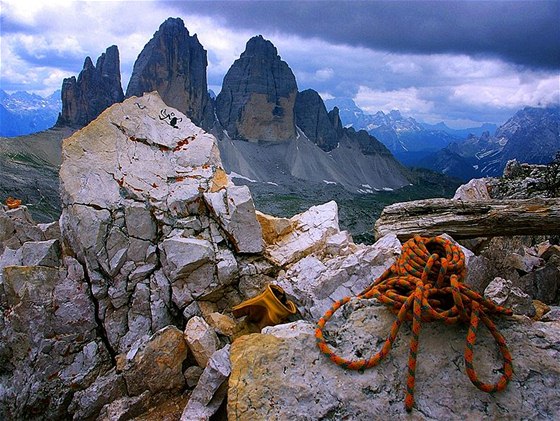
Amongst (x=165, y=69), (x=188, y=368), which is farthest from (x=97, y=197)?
(x=165, y=69)

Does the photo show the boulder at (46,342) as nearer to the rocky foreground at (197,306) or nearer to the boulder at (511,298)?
the rocky foreground at (197,306)

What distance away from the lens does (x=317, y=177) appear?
644 ft

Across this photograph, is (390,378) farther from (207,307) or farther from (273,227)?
(273,227)

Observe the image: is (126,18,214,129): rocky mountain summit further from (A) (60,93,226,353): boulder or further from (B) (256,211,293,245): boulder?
(B) (256,211,293,245): boulder

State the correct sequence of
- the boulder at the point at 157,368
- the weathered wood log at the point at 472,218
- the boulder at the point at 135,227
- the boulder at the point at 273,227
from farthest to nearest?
the boulder at the point at 273,227 → the weathered wood log at the point at 472,218 → the boulder at the point at 135,227 → the boulder at the point at 157,368

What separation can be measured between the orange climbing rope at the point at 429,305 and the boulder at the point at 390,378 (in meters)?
0.13

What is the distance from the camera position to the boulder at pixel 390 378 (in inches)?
165

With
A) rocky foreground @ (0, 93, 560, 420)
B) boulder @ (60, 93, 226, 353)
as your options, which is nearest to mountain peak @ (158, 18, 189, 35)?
rocky foreground @ (0, 93, 560, 420)

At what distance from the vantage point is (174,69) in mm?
173875

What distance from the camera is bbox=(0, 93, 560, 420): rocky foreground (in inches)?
179

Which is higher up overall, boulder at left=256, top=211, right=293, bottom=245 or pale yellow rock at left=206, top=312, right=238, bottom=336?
boulder at left=256, top=211, right=293, bottom=245

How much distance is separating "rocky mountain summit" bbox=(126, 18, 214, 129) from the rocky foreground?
167229mm

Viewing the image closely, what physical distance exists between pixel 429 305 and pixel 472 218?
6.60 m

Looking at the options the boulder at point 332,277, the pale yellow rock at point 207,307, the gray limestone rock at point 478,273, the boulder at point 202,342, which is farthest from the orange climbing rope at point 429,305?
the pale yellow rock at point 207,307
